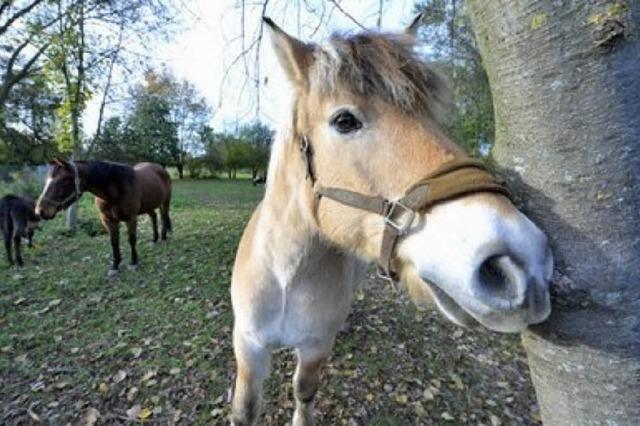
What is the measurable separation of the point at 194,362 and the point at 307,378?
63.1 inches

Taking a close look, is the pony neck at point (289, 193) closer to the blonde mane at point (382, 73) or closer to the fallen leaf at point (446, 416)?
the blonde mane at point (382, 73)

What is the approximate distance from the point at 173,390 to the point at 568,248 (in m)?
3.39

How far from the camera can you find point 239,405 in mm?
2617

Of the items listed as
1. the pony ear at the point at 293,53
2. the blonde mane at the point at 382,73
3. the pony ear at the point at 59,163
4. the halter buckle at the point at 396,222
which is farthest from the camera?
the pony ear at the point at 59,163

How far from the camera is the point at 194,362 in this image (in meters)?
3.70

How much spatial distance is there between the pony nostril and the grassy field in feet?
8.18

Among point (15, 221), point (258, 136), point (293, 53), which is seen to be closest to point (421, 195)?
point (293, 53)

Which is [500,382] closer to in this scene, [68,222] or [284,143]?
[284,143]

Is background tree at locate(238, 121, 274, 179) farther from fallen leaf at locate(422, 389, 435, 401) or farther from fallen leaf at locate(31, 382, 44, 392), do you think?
fallen leaf at locate(31, 382, 44, 392)

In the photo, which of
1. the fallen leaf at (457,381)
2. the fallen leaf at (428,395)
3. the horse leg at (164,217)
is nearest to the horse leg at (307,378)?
the fallen leaf at (428,395)

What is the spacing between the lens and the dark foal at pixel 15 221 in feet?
21.8

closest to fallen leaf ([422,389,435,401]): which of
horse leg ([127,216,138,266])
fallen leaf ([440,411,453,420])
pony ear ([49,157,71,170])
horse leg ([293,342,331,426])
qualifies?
fallen leaf ([440,411,453,420])

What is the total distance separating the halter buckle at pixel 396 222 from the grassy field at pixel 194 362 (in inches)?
94.8

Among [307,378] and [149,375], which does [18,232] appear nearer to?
[149,375]
